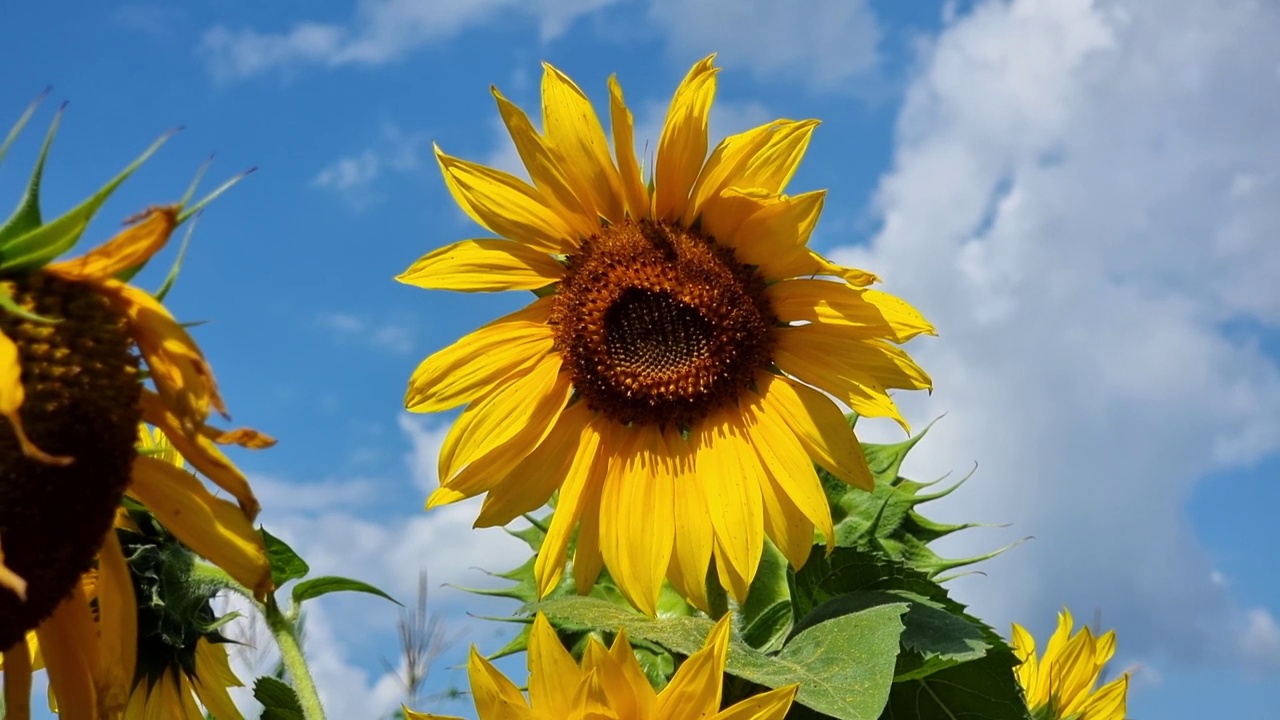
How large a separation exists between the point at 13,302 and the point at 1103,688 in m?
3.06

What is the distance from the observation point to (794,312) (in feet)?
9.16

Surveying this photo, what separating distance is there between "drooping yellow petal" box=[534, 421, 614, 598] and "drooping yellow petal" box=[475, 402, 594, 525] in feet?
0.06

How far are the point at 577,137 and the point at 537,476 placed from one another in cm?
70

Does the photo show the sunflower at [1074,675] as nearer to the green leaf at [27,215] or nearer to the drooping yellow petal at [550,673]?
the drooping yellow petal at [550,673]

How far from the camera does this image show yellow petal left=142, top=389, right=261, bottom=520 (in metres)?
1.70

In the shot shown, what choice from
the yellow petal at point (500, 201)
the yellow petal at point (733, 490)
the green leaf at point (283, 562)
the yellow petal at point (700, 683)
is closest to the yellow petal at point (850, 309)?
the yellow petal at point (733, 490)

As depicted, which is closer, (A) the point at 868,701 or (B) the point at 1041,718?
(A) the point at 868,701

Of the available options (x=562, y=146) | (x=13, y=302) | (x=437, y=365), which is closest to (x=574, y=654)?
(x=437, y=365)

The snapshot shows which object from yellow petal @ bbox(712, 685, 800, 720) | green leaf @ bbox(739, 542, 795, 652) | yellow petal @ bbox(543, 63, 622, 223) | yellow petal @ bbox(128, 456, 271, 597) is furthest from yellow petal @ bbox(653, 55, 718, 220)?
yellow petal @ bbox(128, 456, 271, 597)

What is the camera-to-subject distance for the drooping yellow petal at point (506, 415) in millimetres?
2768

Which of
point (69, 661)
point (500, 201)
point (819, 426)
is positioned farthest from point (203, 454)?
point (819, 426)

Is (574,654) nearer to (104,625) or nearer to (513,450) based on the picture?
(513,450)

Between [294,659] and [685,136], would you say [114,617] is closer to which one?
[294,659]

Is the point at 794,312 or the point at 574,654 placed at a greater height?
the point at 794,312
